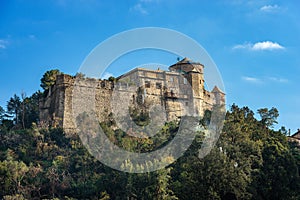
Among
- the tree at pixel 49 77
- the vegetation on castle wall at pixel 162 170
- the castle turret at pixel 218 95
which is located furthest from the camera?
the castle turret at pixel 218 95

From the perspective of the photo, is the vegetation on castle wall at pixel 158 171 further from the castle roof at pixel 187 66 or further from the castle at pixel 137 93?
the castle roof at pixel 187 66

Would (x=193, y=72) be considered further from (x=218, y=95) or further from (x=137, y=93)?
(x=137, y=93)

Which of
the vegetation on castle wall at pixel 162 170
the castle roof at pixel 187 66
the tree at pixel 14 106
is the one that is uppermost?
the castle roof at pixel 187 66

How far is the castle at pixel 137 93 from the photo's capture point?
35031 millimetres

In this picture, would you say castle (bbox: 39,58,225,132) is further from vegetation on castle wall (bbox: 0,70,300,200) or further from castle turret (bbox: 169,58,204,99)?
vegetation on castle wall (bbox: 0,70,300,200)

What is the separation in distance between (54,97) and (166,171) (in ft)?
55.9

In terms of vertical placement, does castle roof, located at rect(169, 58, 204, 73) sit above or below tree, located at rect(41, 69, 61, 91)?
above

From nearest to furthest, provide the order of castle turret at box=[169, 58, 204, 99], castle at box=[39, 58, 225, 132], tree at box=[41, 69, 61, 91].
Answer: castle at box=[39, 58, 225, 132], tree at box=[41, 69, 61, 91], castle turret at box=[169, 58, 204, 99]

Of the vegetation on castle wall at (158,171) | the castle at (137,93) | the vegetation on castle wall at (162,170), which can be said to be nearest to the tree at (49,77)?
the castle at (137,93)

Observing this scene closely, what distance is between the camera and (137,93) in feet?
125

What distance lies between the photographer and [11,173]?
2503cm

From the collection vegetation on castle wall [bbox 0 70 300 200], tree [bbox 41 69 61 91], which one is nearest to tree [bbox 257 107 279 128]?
vegetation on castle wall [bbox 0 70 300 200]

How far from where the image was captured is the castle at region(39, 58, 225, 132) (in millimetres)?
35031

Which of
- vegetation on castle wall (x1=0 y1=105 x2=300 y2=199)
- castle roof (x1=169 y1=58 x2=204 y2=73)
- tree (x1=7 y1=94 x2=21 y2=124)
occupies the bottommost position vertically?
vegetation on castle wall (x1=0 y1=105 x2=300 y2=199)
